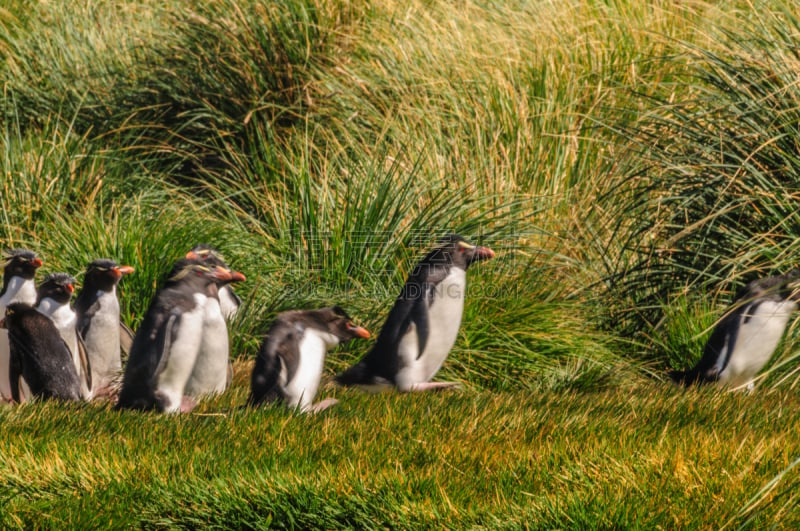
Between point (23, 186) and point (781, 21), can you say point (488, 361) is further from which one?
point (23, 186)

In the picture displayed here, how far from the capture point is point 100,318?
588 cm

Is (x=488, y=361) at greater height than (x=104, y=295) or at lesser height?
lesser

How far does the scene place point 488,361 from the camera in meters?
6.28

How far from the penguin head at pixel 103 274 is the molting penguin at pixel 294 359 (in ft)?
3.92

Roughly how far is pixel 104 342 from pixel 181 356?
3.57 feet

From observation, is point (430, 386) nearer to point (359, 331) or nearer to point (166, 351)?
point (359, 331)

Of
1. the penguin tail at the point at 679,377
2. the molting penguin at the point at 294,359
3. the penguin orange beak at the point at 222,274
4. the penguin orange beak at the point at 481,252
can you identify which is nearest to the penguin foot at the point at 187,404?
the molting penguin at the point at 294,359

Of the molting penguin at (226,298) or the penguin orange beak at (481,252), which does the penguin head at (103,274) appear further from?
the penguin orange beak at (481,252)

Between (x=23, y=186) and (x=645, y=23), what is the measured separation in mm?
5819

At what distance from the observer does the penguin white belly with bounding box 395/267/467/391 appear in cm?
559

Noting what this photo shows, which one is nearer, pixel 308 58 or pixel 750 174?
pixel 750 174

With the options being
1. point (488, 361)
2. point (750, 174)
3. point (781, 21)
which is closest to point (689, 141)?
point (750, 174)

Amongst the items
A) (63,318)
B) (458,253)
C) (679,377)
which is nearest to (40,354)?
(63,318)

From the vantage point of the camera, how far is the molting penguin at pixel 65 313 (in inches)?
228
